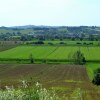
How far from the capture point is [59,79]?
65188 millimetres

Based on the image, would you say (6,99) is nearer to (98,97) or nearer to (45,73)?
(98,97)

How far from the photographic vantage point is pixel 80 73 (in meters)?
75.1

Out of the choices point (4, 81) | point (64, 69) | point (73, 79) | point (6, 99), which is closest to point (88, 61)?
point (64, 69)

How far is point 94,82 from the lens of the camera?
61.9 m

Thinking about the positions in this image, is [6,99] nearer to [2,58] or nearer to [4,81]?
[4,81]

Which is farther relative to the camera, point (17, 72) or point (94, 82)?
point (17, 72)

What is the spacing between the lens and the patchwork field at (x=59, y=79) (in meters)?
50.8

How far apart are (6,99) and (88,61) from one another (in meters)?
85.0

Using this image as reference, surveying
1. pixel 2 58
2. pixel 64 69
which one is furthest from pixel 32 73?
pixel 2 58

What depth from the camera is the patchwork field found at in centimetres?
5085

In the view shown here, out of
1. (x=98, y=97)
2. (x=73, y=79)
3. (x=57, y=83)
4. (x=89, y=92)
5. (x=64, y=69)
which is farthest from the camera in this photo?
(x=64, y=69)

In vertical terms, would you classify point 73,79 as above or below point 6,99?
below

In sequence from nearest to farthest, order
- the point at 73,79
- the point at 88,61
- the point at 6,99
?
the point at 6,99
the point at 73,79
the point at 88,61

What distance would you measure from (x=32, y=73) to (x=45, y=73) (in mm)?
3077
